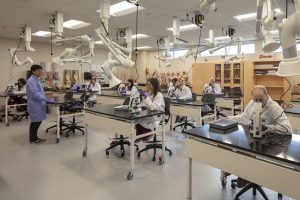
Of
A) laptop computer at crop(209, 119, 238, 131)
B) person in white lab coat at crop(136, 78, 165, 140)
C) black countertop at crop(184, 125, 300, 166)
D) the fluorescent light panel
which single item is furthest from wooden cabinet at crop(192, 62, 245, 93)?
black countertop at crop(184, 125, 300, 166)

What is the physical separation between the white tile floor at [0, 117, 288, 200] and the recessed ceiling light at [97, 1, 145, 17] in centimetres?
281

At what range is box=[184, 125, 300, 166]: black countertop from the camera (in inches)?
59.1

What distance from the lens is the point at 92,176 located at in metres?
2.82

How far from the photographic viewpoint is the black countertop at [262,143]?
59.1 inches

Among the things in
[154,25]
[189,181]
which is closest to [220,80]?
[154,25]

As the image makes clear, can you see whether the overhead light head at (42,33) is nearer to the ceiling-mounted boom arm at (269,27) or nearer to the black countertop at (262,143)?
the black countertop at (262,143)

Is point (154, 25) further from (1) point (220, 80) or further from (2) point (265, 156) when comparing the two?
(2) point (265, 156)

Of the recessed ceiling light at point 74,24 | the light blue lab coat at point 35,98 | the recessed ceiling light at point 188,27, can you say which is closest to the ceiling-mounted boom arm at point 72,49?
the light blue lab coat at point 35,98

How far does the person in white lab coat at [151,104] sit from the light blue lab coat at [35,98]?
2028 mm

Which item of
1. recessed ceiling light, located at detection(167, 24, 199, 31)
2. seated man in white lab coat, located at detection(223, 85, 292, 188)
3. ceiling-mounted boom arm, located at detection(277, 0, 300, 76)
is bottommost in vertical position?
seated man in white lab coat, located at detection(223, 85, 292, 188)

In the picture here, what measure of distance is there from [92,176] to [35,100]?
2062 mm

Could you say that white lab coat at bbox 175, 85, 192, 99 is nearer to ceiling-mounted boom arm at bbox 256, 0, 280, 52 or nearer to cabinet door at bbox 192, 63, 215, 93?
cabinet door at bbox 192, 63, 215, 93

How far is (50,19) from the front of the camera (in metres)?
5.40

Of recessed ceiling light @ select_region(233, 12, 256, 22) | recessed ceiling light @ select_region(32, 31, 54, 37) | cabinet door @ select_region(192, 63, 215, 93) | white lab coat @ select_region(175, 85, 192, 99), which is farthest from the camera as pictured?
cabinet door @ select_region(192, 63, 215, 93)
